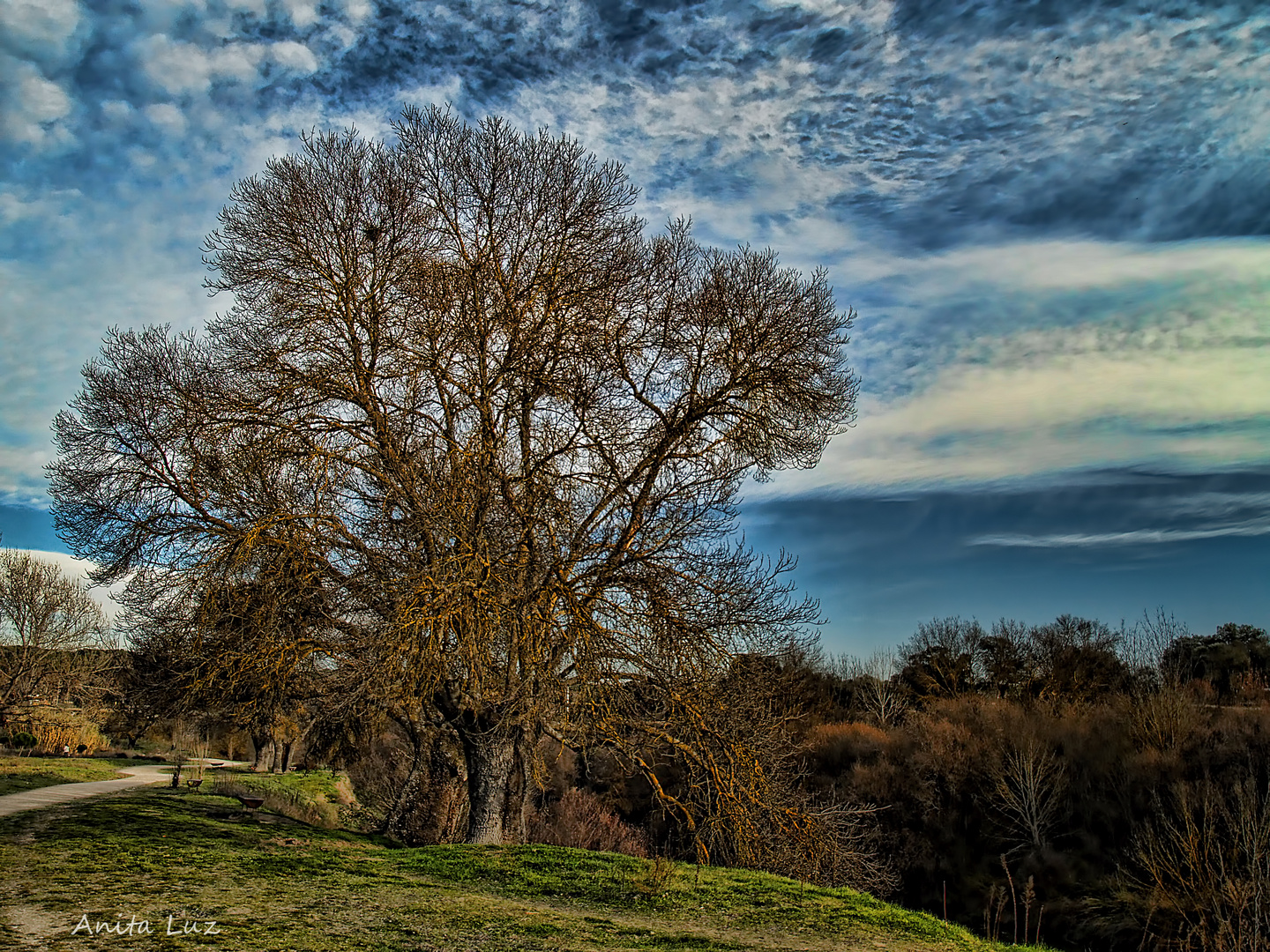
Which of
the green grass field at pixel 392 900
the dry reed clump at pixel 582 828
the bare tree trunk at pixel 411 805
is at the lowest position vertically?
the dry reed clump at pixel 582 828

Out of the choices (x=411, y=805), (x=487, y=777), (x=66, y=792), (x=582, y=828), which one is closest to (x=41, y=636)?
(x=66, y=792)

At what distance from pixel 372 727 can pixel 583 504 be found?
315 inches

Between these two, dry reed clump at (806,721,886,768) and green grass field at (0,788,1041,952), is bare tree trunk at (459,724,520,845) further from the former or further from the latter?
dry reed clump at (806,721,886,768)

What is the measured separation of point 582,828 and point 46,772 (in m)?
16.2

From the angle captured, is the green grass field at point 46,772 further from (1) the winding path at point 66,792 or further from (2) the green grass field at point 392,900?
(2) the green grass field at point 392,900

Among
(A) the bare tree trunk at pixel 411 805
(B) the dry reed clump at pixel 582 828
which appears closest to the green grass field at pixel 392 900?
(A) the bare tree trunk at pixel 411 805

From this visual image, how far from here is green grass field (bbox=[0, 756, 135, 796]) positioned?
18516mm

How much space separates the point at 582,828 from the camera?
1739 centimetres

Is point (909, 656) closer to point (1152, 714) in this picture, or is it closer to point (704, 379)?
point (1152, 714)

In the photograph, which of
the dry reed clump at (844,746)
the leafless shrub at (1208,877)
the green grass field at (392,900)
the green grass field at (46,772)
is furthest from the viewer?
the dry reed clump at (844,746)

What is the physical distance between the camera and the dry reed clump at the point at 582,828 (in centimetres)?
1697

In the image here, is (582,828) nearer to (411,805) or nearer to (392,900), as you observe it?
(411,805)

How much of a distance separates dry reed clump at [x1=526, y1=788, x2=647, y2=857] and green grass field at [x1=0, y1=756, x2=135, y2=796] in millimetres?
11010

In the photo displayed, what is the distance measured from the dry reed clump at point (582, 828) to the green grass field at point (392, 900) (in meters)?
6.14
